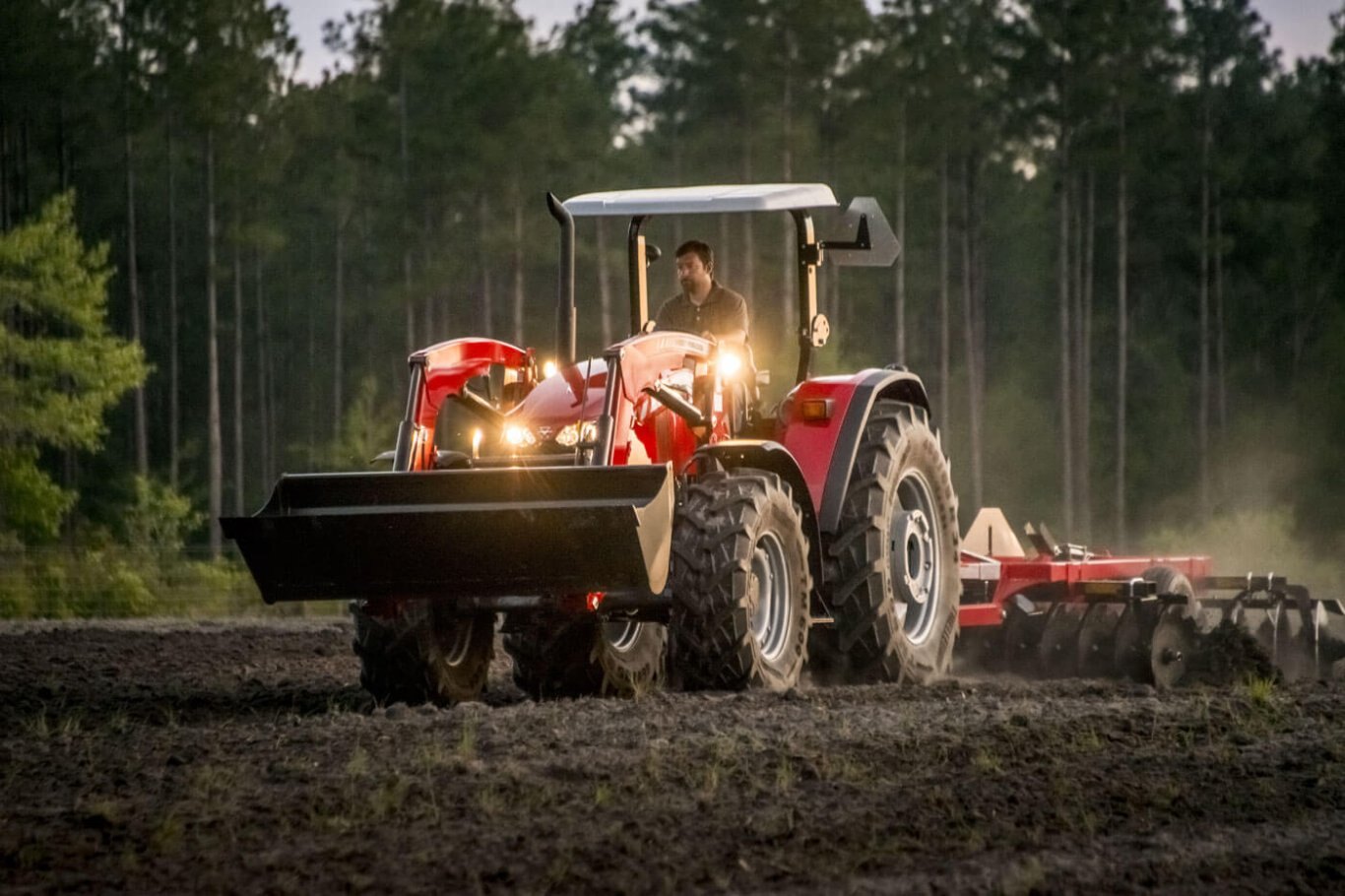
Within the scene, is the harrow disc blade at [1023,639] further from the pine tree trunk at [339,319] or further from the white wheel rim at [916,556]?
the pine tree trunk at [339,319]

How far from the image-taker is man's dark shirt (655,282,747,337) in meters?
11.4

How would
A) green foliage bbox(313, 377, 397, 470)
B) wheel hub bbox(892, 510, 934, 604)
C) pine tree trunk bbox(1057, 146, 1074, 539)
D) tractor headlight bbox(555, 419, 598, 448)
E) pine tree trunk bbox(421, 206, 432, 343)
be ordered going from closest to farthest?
1. tractor headlight bbox(555, 419, 598, 448)
2. wheel hub bbox(892, 510, 934, 604)
3. green foliage bbox(313, 377, 397, 470)
4. pine tree trunk bbox(1057, 146, 1074, 539)
5. pine tree trunk bbox(421, 206, 432, 343)

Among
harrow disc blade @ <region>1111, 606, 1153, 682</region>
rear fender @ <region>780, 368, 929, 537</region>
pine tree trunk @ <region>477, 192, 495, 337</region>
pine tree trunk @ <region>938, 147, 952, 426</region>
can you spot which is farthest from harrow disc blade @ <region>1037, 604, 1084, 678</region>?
pine tree trunk @ <region>938, 147, 952, 426</region>

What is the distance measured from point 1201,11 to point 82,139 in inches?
1344

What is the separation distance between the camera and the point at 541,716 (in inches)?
358

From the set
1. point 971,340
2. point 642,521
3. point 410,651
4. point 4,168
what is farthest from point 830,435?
point 971,340

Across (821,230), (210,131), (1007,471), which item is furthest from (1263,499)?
(210,131)

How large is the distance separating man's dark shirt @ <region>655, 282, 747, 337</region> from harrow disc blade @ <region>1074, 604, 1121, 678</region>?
3.36 m

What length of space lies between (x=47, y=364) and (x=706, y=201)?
28589mm

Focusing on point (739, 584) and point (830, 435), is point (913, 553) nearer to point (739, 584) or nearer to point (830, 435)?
point (830, 435)

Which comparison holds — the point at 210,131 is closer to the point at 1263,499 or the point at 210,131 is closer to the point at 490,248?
the point at 490,248

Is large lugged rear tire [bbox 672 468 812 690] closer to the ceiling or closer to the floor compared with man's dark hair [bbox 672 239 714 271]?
closer to the floor

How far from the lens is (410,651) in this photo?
33.8 ft

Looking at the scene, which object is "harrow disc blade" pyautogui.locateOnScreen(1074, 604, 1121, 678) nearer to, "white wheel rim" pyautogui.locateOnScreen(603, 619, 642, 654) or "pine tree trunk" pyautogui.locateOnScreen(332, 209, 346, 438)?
"white wheel rim" pyautogui.locateOnScreen(603, 619, 642, 654)
